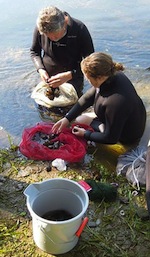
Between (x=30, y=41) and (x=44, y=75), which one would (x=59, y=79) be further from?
(x=30, y=41)

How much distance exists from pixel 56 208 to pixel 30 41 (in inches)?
180

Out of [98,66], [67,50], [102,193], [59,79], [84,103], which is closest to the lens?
[102,193]

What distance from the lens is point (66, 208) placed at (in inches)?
103

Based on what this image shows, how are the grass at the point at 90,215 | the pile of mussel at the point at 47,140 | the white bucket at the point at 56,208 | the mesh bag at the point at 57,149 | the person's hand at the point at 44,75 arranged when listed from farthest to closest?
the person's hand at the point at 44,75
the pile of mussel at the point at 47,140
the mesh bag at the point at 57,149
the grass at the point at 90,215
the white bucket at the point at 56,208

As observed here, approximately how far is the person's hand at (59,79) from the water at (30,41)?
0.47 m

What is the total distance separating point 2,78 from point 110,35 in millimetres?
2712

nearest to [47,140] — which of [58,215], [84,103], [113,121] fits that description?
[84,103]

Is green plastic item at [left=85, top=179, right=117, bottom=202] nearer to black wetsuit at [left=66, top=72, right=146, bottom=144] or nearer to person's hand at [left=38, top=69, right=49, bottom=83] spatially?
black wetsuit at [left=66, top=72, right=146, bottom=144]

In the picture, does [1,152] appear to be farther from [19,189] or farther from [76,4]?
[76,4]

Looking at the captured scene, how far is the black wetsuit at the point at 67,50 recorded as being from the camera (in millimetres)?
4113

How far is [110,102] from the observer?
3186 mm

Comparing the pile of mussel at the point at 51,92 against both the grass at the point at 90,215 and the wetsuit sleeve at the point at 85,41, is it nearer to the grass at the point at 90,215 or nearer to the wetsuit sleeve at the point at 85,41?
the wetsuit sleeve at the point at 85,41

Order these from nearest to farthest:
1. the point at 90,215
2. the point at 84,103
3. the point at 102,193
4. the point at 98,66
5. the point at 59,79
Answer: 1. the point at 90,215
2. the point at 102,193
3. the point at 98,66
4. the point at 84,103
5. the point at 59,79

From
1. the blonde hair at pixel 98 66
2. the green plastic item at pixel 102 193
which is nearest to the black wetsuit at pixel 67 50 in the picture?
the blonde hair at pixel 98 66
